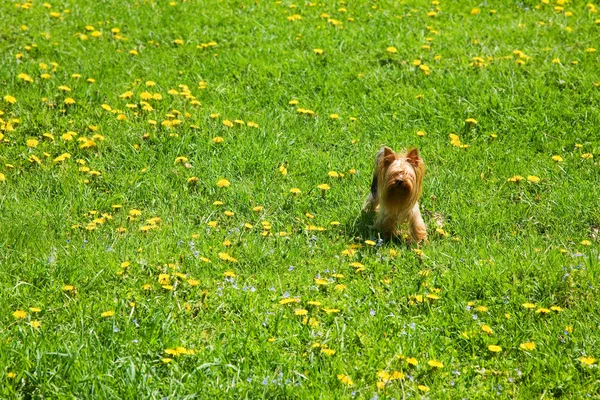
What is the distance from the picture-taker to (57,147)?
683 centimetres

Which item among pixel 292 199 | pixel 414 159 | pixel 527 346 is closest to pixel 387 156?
pixel 414 159

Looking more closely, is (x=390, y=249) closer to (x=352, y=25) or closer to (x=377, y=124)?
(x=377, y=124)

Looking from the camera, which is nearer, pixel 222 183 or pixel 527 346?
pixel 527 346

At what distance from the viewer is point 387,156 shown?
537 centimetres

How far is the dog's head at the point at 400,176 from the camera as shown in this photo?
5.18 meters

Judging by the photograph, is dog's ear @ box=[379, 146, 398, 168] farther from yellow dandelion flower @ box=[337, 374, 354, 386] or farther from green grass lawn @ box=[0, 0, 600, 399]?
yellow dandelion flower @ box=[337, 374, 354, 386]

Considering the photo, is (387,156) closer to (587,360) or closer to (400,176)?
(400,176)

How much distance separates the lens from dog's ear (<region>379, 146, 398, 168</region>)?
5344 mm

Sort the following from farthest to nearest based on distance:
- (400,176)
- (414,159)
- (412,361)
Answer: (414,159)
(400,176)
(412,361)

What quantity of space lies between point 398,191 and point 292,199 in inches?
47.2

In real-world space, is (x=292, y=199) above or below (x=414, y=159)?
below

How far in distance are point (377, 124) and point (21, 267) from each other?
3897 millimetres

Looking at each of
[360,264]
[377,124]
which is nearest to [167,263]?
[360,264]

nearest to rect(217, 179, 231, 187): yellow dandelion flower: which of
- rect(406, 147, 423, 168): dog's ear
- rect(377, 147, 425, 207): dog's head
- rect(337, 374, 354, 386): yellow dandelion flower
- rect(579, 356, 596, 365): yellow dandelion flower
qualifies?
rect(377, 147, 425, 207): dog's head
